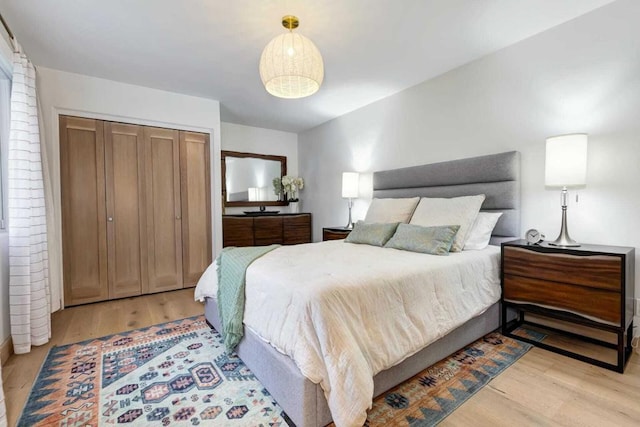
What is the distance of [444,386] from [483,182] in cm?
188

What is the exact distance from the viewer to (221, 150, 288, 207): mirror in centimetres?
479

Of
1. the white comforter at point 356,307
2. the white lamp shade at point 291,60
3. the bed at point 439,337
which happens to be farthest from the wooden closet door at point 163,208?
the white lamp shade at point 291,60

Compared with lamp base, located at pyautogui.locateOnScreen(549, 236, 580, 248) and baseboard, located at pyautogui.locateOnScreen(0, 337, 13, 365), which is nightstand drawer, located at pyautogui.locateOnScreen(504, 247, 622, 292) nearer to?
lamp base, located at pyautogui.locateOnScreen(549, 236, 580, 248)

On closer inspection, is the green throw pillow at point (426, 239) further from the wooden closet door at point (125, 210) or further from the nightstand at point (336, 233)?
the wooden closet door at point (125, 210)

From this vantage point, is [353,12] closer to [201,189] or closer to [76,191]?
[201,189]

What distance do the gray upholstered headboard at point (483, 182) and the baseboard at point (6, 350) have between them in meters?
3.62

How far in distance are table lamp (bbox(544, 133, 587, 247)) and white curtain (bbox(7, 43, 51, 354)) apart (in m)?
3.81

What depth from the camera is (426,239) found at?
231 cm

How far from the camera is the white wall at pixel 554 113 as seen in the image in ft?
6.70

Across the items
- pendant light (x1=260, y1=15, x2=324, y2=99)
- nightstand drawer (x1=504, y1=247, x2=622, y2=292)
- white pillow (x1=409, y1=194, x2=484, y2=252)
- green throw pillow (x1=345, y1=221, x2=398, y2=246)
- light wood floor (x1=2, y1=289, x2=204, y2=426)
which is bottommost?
light wood floor (x1=2, y1=289, x2=204, y2=426)

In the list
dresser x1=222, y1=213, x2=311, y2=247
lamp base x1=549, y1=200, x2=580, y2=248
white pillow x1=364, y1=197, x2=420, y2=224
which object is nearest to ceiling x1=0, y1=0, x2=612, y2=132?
white pillow x1=364, y1=197, x2=420, y2=224

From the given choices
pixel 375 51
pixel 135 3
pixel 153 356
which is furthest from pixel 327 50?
pixel 153 356

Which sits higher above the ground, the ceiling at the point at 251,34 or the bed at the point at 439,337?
the ceiling at the point at 251,34

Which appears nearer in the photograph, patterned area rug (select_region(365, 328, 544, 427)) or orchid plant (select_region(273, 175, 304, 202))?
patterned area rug (select_region(365, 328, 544, 427))
